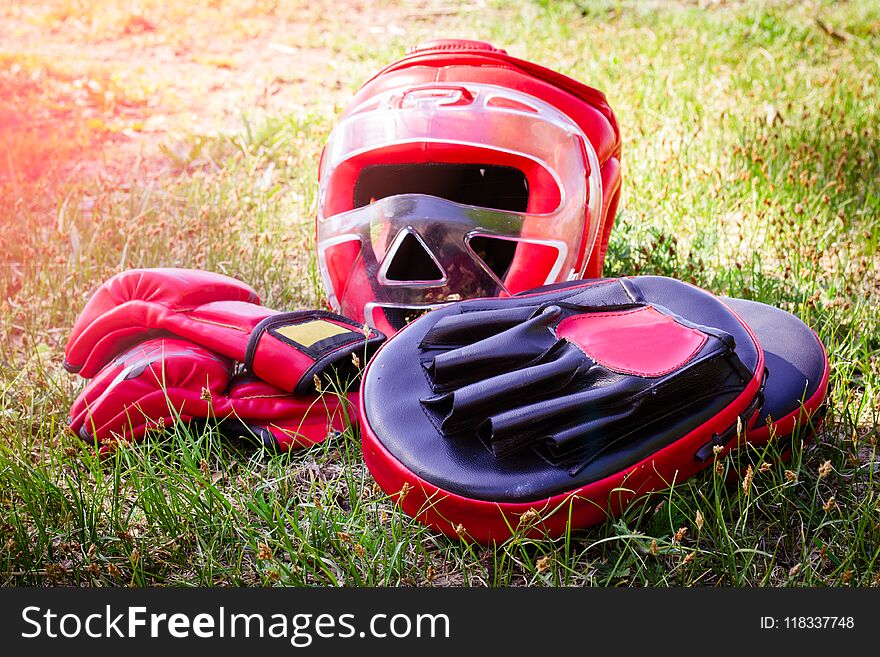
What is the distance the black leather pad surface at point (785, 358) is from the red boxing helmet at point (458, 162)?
551mm

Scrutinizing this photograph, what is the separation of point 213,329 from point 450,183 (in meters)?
1.02

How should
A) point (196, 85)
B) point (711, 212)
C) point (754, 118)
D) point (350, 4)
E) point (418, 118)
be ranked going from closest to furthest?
1. point (418, 118)
2. point (711, 212)
3. point (754, 118)
4. point (196, 85)
5. point (350, 4)

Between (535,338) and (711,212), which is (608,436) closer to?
(535,338)

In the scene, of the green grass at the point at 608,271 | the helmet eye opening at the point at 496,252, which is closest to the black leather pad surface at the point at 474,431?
the green grass at the point at 608,271

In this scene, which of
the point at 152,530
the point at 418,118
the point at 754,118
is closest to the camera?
the point at 152,530

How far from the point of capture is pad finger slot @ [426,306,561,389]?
189 centimetres

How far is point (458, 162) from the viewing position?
2496 mm

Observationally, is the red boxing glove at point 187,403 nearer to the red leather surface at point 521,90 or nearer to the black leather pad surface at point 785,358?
the red leather surface at point 521,90

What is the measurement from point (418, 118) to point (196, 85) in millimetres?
3402

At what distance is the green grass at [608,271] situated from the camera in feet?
5.90

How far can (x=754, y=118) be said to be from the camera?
427 centimetres

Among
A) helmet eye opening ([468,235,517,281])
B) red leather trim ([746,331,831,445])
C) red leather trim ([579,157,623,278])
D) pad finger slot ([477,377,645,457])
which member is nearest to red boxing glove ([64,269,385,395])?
pad finger slot ([477,377,645,457])

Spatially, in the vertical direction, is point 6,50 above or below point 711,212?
above

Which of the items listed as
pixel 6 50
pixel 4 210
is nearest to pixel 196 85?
pixel 6 50
